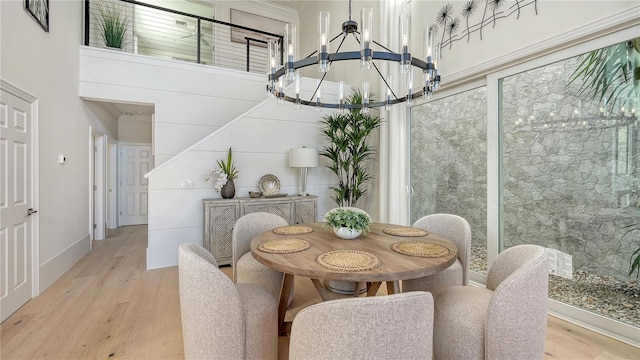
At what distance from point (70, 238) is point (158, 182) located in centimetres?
140

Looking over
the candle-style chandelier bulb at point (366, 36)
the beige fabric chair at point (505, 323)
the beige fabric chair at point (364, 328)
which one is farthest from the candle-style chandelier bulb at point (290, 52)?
the beige fabric chair at point (505, 323)

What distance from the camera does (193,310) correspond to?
1.35m

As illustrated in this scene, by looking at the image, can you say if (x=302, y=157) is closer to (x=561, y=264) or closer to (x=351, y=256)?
(x=351, y=256)

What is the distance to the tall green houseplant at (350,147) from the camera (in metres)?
3.88

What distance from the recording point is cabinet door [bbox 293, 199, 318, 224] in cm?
402

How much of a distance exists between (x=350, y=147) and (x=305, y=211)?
1.11m

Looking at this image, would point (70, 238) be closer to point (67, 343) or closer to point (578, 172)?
point (67, 343)

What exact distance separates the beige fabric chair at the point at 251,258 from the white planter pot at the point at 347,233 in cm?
65

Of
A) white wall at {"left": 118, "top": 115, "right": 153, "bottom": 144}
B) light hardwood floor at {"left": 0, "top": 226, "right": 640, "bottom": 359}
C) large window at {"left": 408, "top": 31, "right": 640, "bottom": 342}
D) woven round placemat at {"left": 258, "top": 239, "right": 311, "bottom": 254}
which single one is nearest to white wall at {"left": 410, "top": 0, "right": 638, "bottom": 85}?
large window at {"left": 408, "top": 31, "right": 640, "bottom": 342}

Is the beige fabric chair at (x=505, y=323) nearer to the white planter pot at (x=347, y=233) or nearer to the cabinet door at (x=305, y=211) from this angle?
the white planter pot at (x=347, y=233)

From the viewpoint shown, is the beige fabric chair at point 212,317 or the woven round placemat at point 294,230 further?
the woven round placemat at point 294,230

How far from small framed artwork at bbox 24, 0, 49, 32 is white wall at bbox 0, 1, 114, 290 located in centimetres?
6

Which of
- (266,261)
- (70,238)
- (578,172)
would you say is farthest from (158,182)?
(578,172)

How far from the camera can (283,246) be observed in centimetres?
179
